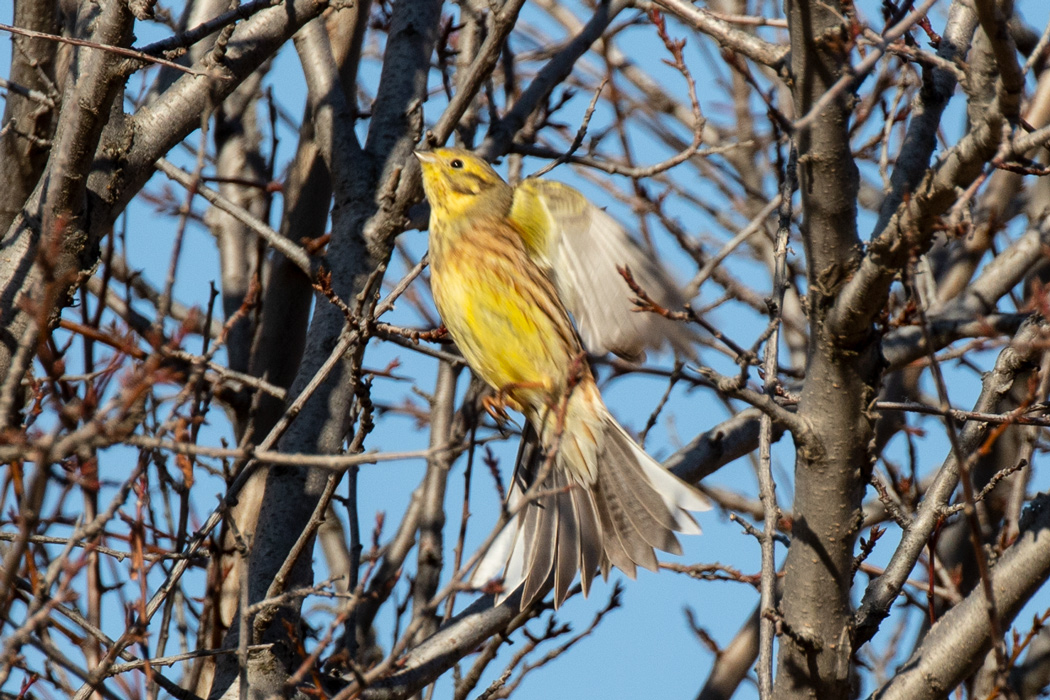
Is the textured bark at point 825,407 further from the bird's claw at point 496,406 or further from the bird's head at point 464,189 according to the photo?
the bird's head at point 464,189

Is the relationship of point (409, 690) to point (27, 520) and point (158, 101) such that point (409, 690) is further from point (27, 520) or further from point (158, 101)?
point (158, 101)

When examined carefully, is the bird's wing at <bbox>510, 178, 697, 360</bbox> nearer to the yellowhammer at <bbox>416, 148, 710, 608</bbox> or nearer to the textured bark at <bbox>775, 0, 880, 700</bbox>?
the yellowhammer at <bbox>416, 148, 710, 608</bbox>

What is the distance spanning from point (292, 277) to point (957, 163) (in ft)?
11.6

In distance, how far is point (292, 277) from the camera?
525 centimetres

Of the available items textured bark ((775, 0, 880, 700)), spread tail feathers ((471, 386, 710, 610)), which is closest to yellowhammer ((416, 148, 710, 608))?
spread tail feathers ((471, 386, 710, 610))

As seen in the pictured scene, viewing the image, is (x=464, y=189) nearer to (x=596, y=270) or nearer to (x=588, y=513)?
(x=596, y=270)

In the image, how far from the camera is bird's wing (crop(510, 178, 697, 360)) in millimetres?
4008

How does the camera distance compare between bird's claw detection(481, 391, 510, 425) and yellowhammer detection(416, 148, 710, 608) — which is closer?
yellowhammer detection(416, 148, 710, 608)

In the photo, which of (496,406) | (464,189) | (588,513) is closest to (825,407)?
(588,513)

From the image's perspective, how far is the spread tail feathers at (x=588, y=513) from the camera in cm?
414

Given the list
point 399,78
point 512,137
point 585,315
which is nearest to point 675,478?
point 585,315

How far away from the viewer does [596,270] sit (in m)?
4.46

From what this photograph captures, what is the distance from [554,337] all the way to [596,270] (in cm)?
57

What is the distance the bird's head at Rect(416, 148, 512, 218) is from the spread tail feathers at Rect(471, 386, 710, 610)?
1.06 metres
